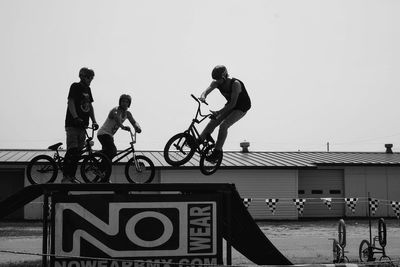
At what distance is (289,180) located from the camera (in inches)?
1120

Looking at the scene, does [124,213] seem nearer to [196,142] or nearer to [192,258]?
[192,258]

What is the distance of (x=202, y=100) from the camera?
25.8ft

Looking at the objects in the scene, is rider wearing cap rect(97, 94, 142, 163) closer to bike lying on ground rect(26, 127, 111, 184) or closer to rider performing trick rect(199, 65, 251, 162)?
bike lying on ground rect(26, 127, 111, 184)

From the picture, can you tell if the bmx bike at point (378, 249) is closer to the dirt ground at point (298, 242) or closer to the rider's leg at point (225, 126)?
the dirt ground at point (298, 242)

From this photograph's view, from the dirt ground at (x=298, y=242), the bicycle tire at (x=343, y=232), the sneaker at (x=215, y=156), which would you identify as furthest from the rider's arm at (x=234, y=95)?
the dirt ground at (x=298, y=242)

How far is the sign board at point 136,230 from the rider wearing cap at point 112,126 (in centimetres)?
195

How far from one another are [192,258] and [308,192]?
24481 mm

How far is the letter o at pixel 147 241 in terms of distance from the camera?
658 cm

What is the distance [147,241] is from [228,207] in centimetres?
126

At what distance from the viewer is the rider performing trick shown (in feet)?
25.6

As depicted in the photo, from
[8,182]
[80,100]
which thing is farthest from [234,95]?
[8,182]

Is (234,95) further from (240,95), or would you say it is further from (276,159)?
(276,159)

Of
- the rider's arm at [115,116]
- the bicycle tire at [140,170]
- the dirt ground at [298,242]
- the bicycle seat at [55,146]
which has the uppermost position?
the rider's arm at [115,116]

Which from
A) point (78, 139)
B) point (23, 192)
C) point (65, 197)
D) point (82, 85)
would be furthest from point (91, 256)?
point (82, 85)
